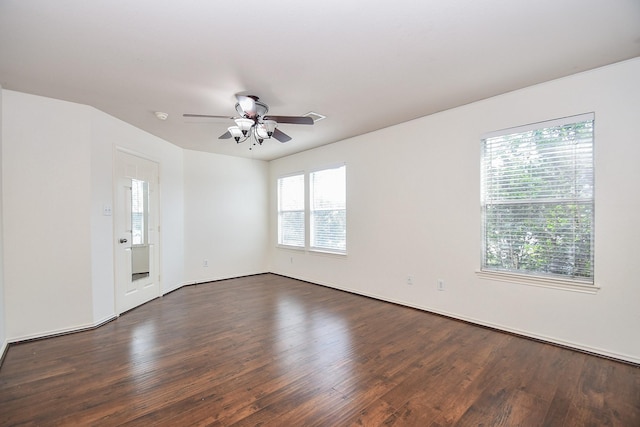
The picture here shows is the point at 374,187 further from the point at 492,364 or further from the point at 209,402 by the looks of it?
the point at 209,402

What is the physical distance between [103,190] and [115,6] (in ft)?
8.04

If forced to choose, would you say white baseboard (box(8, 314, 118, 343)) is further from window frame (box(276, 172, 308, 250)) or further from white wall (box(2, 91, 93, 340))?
window frame (box(276, 172, 308, 250))

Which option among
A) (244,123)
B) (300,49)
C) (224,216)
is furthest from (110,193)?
(300,49)

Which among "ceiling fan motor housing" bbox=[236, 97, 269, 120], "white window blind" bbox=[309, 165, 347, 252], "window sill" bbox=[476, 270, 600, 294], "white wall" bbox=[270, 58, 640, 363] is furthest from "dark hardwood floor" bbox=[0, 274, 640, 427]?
"ceiling fan motor housing" bbox=[236, 97, 269, 120]

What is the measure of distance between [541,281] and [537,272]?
10cm

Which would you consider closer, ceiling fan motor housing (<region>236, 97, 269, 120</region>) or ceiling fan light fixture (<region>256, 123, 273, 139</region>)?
ceiling fan motor housing (<region>236, 97, 269, 120</region>)

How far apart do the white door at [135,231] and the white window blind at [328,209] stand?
2.74 meters

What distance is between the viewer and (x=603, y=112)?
260cm

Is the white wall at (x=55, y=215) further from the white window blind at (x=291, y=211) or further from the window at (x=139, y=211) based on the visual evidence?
the white window blind at (x=291, y=211)

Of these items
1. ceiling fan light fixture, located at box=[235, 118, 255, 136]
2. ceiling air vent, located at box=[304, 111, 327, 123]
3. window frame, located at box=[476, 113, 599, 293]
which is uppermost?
ceiling air vent, located at box=[304, 111, 327, 123]

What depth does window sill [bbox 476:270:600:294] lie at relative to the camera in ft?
8.81

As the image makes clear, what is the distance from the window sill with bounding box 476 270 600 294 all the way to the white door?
457 centimetres

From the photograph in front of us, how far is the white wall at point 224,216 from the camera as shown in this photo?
5516mm

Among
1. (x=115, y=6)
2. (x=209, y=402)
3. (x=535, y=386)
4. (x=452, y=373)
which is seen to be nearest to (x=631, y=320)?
(x=535, y=386)
